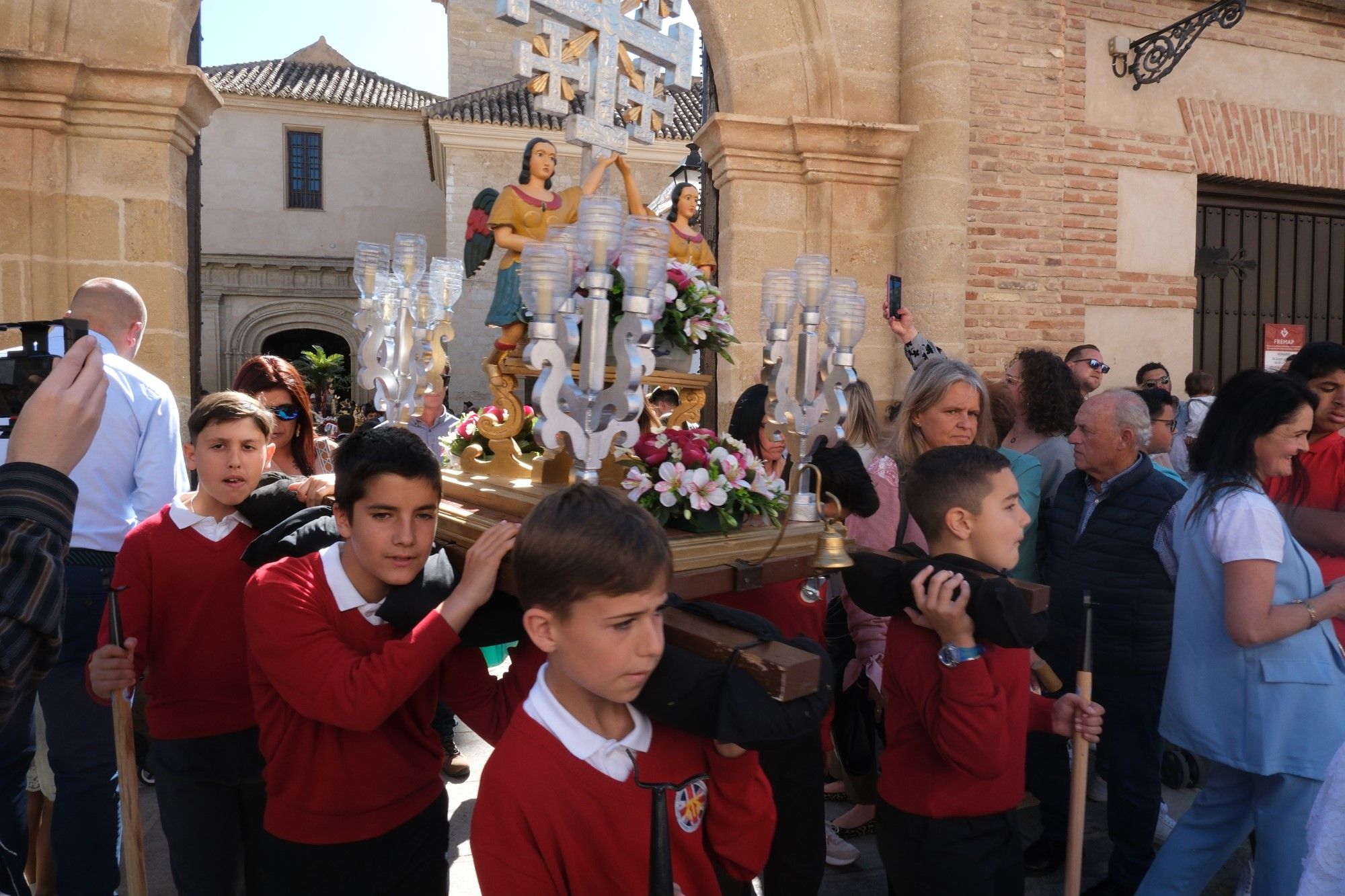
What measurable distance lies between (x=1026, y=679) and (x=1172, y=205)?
5995mm

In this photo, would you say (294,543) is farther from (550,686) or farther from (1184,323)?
(1184,323)

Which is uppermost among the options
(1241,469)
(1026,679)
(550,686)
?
(1241,469)

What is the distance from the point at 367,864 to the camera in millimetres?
1936

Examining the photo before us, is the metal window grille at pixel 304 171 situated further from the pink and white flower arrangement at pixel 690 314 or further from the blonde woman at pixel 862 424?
the pink and white flower arrangement at pixel 690 314

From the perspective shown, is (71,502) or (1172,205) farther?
(1172,205)

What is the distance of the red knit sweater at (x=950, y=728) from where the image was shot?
1.85 metres

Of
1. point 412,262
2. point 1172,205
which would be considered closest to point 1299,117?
point 1172,205

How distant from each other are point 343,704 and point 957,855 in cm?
129

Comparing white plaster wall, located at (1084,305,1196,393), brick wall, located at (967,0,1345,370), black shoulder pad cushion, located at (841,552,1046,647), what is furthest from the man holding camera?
white plaster wall, located at (1084,305,1196,393)

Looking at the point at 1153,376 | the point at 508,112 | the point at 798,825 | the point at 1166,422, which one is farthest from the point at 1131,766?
the point at 508,112

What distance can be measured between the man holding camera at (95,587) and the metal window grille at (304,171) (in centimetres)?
2658

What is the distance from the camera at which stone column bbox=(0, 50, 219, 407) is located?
15.9 feet

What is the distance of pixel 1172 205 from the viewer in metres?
6.80

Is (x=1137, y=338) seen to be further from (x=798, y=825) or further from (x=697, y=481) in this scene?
(x=697, y=481)
